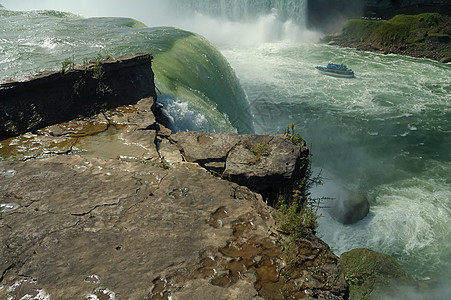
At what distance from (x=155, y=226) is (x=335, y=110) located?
58.0ft

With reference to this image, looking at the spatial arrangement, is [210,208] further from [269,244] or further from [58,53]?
[58,53]

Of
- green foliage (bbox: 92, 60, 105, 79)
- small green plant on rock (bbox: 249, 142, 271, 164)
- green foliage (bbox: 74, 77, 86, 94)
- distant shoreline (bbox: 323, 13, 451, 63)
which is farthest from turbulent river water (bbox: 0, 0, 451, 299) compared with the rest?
distant shoreline (bbox: 323, 13, 451, 63)

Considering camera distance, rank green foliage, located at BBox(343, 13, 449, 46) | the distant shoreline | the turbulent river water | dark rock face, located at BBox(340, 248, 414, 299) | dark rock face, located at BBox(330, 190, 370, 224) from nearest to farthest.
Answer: dark rock face, located at BBox(340, 248, 414, 299) < the turbulent river water < dark rock face, located at BBox(330, 190, 370, 224) < the distant shoreline < green foliage, located at BBox(343, 13, 449, 46)

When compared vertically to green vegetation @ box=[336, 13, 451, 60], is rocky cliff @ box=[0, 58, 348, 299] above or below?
above

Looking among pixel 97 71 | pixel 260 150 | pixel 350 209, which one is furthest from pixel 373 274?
pixel 97 71

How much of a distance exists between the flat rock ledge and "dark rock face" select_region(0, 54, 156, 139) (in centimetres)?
71

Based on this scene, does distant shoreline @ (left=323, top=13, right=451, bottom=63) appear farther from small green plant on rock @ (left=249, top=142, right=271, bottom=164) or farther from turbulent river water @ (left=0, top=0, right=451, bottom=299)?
small green plant on rock @ (left=249, top=142, right=271, bottom=164)

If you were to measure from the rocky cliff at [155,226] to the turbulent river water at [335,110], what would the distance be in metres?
2.76

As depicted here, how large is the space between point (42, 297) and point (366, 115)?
18.9 m

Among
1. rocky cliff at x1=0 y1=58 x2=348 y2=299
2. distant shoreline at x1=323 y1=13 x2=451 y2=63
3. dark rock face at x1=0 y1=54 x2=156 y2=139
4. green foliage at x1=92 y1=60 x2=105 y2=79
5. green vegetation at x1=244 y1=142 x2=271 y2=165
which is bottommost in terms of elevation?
distant shoreline at x1=323 y1=13 x2=451 y2=63

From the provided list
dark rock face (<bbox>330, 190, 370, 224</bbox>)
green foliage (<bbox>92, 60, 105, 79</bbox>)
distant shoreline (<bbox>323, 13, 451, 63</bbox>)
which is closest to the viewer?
green foliage (<bbox>92, 60, 105, 79</bbox>)

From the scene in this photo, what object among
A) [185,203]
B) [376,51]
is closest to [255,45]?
[376,51]

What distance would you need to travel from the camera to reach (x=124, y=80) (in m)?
6.50

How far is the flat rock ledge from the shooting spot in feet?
8.37
